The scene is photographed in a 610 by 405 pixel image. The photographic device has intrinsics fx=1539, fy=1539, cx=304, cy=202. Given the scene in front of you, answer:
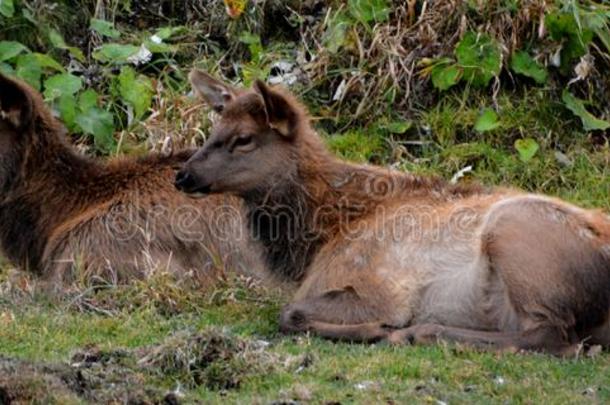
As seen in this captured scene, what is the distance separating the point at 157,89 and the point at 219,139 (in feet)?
12.8

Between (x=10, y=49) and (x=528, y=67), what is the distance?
→ 4.41 m

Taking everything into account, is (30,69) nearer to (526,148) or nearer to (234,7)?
(234,7)

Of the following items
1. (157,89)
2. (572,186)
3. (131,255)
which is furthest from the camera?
(157,89)

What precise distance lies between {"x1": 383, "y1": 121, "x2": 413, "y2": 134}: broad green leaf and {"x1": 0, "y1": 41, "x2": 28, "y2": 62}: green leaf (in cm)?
315

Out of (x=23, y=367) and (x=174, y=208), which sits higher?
(x=23, y=367)

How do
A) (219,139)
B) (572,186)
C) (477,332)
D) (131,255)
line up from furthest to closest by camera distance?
(572,186) → (131,255) → (219,139) → (477,332)

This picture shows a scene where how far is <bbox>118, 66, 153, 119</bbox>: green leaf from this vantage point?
42.9 ft

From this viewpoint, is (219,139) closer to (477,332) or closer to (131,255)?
(131,255)

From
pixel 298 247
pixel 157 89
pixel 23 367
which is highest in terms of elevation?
pixel 23 367

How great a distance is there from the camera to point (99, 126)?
12.8 metres

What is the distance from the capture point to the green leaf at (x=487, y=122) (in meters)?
12.9

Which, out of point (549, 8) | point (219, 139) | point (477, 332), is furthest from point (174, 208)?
point (549, 8)

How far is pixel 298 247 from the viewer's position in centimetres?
980

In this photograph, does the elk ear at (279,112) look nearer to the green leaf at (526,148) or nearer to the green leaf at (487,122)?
the green leaf at (526,148)
